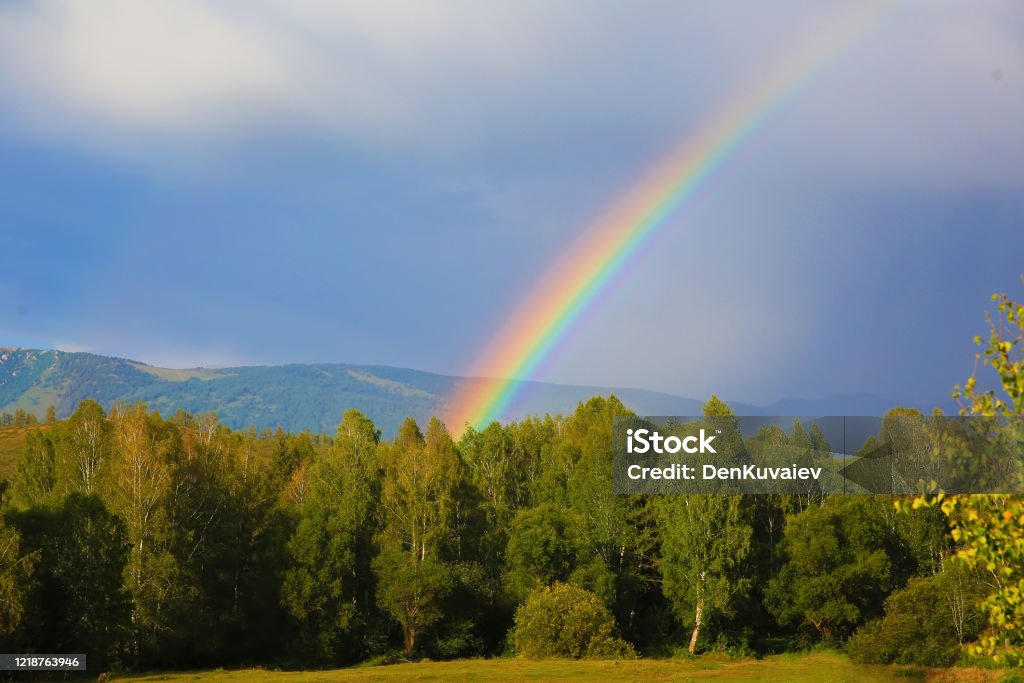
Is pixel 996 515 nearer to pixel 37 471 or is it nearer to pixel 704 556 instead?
pixel 704 556

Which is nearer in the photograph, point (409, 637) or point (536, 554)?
point (409, 637)

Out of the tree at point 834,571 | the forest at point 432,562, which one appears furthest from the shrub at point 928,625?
the tree at point 834,571

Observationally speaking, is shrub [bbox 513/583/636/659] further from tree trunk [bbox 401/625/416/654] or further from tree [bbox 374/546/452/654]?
tree trunk [bbox 401/625/416/654]

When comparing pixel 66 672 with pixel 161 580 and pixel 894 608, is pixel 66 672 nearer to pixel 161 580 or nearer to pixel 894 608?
pixel 161 580

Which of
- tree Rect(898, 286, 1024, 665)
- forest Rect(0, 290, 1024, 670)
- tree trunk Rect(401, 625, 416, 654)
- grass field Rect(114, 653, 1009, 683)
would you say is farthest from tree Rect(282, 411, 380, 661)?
tree Rect(898, 286, 1024, 665)

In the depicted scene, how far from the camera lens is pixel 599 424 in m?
102

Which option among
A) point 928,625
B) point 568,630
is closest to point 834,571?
point 928,625

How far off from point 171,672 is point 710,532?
4630cm

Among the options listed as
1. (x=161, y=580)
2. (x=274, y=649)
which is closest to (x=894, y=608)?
(x=274, y=649)

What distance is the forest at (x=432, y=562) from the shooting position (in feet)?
216

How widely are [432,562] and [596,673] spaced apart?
24130 millimetres

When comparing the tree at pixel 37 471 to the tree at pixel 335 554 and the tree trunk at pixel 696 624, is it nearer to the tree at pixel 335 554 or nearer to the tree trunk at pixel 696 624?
the tree at pixel 335 554

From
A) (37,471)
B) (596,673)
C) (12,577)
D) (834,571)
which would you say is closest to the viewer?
(12,577)

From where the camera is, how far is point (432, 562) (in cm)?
7869
